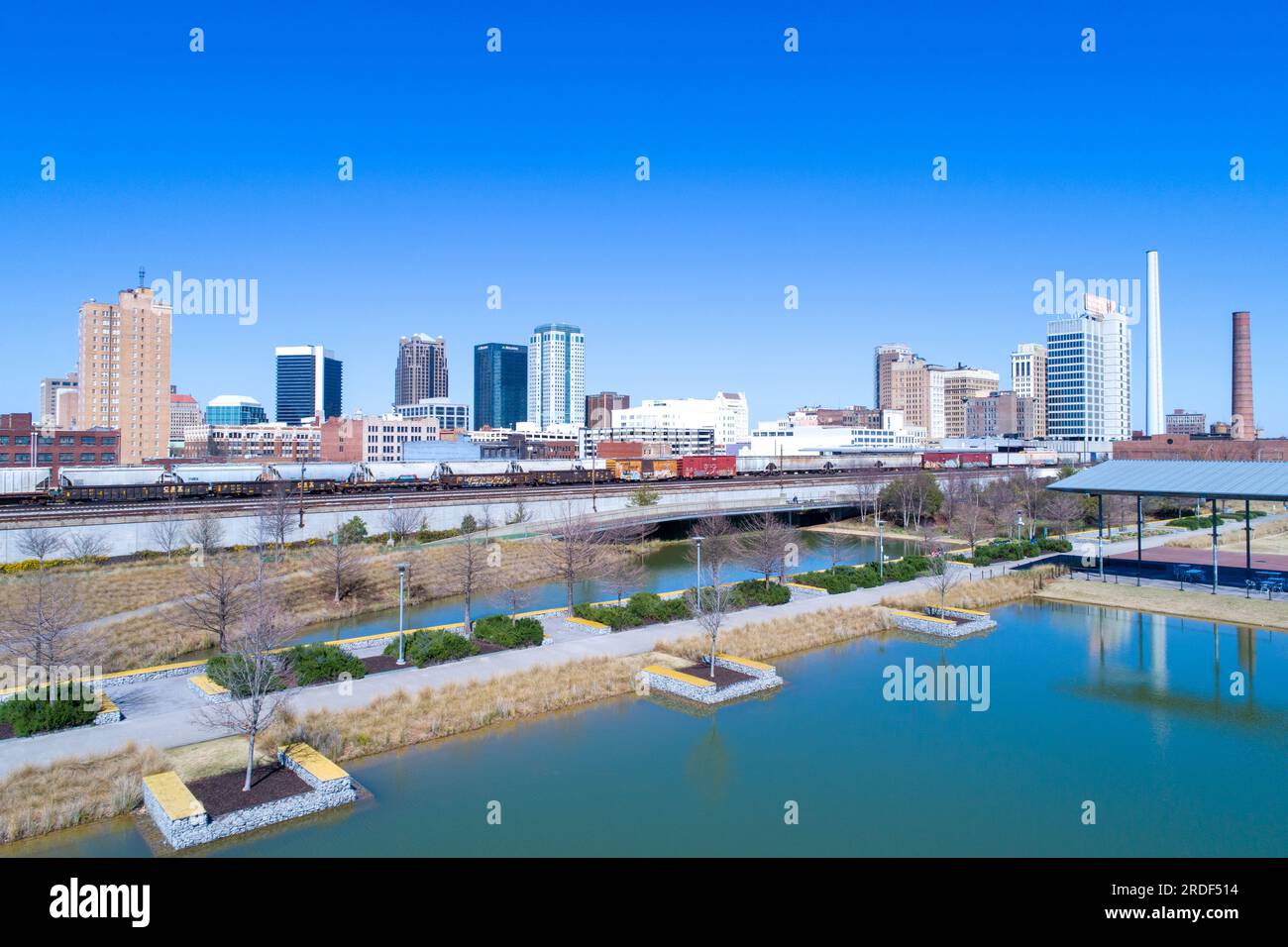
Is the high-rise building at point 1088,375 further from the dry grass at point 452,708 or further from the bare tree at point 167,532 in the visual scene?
the dry grass at point 452,708

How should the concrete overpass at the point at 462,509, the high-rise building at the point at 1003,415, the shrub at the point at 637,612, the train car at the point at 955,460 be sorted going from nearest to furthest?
1. the shrub at the point at 637,612
2. the concrete overpass at the point at 462,509
3. the train car at the point at 955,460
4. the high-rise building at the point at 1003,415

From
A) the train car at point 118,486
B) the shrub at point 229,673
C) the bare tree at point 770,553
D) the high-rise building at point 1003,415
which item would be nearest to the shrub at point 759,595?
the bare tree at point 770,553

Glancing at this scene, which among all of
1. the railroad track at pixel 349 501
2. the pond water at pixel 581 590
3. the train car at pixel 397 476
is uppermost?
the train car at pixel 397 476

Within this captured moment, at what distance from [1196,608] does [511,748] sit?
89.0ft

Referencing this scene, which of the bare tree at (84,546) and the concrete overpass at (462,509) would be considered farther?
the concrete overpass at (462,509)

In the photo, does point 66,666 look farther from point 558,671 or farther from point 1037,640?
point 1037,640

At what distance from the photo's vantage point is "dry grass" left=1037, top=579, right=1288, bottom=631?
30.2 metres

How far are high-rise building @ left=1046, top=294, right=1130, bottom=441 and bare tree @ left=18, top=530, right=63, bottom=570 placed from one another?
151 metres

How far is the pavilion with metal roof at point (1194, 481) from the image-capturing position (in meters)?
32.7

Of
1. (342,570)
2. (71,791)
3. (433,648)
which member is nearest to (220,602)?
(433,648)

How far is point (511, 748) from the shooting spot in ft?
58.1

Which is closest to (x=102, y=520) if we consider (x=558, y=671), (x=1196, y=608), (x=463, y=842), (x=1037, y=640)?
(x=558, y=671)

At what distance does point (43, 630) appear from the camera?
20.0 meters

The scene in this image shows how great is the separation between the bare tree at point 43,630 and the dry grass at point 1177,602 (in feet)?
111
